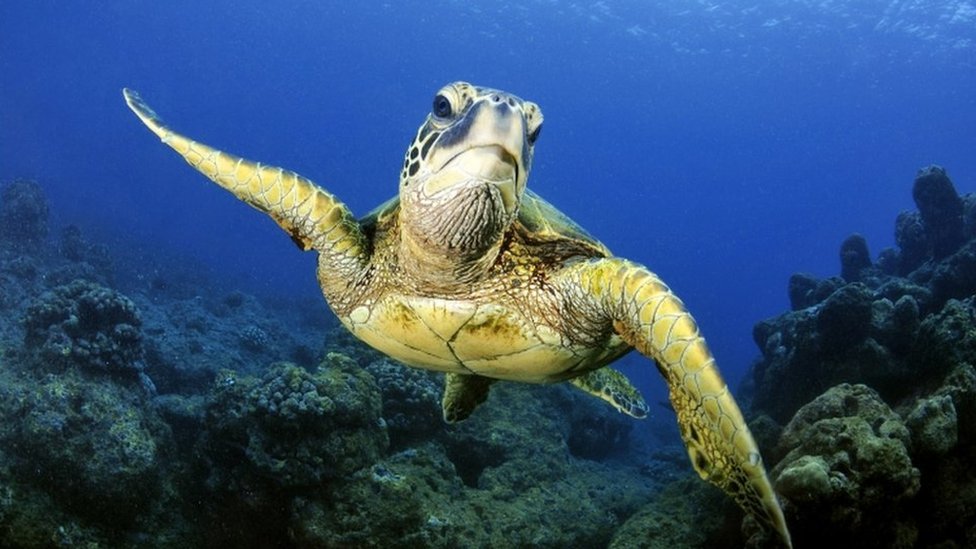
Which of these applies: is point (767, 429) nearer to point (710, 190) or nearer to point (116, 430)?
point (116, 430)


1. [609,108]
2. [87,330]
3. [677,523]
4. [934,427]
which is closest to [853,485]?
[934,427]

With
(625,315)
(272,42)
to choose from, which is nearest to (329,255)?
(625,315)

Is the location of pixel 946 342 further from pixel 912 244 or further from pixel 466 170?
pixel 912 244

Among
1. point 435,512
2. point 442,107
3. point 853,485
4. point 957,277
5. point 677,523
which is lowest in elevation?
point 435,512

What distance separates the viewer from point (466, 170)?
7.40ft

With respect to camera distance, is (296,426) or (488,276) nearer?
(488,276)

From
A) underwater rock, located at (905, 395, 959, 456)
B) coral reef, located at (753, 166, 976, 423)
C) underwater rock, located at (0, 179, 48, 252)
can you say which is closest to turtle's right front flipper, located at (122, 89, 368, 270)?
underwater rock, located at (905, 395, 959, 456)

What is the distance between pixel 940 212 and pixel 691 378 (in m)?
11.7

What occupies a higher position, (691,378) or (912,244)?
(912,244)

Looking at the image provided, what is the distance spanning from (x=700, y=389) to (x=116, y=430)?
5232mm

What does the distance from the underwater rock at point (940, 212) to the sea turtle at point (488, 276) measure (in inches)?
405

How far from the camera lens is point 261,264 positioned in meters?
45.8

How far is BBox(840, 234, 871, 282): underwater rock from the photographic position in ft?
39.4

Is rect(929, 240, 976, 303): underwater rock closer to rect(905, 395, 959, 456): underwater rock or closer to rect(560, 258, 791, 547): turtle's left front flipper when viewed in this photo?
rect(905, 395, 959, 456): underwater rock
